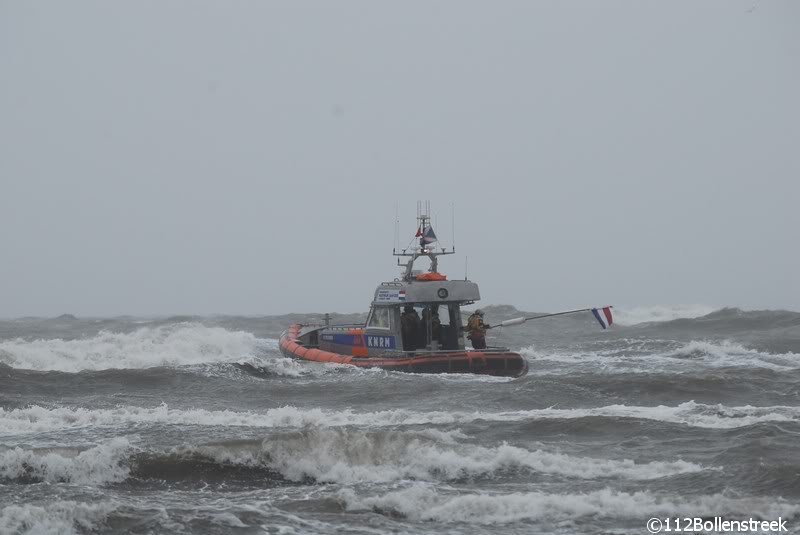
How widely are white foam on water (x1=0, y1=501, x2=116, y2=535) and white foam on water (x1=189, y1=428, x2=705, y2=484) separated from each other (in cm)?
248

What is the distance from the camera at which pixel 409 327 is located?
20.5 metres

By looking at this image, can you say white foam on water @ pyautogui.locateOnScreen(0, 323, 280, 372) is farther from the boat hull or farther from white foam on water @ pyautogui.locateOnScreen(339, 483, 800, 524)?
white foam on water @ pyautogui.locateOnScreen(339, 483, 800, 524)

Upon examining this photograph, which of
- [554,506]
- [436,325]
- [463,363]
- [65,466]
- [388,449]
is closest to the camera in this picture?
[554,506]

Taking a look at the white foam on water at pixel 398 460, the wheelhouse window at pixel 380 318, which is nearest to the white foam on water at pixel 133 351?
the wheelhouse window at pixel 380 318

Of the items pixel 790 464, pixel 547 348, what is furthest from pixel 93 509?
pixel 547 348

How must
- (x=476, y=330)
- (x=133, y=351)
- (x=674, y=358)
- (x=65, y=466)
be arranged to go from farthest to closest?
1. (x=133, y=351)
2. (x=674, y=358)
3. (x=476, y=330)
4. (x=65, y=466)

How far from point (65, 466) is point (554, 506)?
17.4 ft

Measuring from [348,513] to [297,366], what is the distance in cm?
1180

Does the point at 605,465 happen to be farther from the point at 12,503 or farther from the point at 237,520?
the point at 12,503

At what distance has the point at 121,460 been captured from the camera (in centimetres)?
1109

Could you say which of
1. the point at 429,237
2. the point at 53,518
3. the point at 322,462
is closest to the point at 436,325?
the point at 429,237

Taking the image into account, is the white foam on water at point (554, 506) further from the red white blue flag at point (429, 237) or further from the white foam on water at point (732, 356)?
the white foam on water at point (732, 356)

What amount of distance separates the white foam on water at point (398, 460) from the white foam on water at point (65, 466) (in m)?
1.08

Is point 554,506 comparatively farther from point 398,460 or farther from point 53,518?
point 53,518
